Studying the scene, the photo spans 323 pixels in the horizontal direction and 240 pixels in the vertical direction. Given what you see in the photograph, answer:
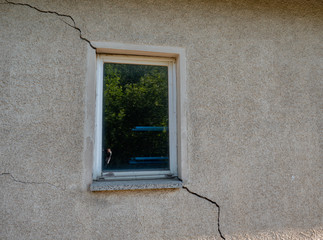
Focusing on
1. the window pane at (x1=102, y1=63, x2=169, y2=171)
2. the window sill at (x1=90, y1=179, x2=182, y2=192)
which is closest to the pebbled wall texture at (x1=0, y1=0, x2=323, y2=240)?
the window sill at (x1=90, y1=179, x2=182, y2=192)

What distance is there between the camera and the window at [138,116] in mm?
2211

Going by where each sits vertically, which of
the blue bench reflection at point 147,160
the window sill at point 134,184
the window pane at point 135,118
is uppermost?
the window pane at point 135,118

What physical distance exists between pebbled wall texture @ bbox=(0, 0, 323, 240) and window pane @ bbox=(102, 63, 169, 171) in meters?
0.25

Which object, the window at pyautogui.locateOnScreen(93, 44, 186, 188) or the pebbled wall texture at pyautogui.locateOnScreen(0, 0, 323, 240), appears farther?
the window at pyautogui.locateOnScreen(93, 44, 186, 188)

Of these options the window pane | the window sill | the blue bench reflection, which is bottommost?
the window sill

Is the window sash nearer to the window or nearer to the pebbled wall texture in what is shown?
the window

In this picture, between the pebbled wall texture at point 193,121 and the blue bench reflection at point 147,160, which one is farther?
the blue bench reflection at point 147,160

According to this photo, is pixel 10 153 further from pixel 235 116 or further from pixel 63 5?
pixel 235 116

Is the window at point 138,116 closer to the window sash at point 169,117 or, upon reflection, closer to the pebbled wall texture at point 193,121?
the window sash at point 169,117

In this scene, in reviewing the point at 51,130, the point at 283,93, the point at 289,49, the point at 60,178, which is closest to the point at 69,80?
the point at 51,130

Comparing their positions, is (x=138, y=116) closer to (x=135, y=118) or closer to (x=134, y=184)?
(x=135, y=118)

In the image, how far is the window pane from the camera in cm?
223

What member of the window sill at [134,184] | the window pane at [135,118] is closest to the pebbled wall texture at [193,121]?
the window sill at [134,184]

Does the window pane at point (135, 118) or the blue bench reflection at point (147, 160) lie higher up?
the window pane at point (135, 118)
